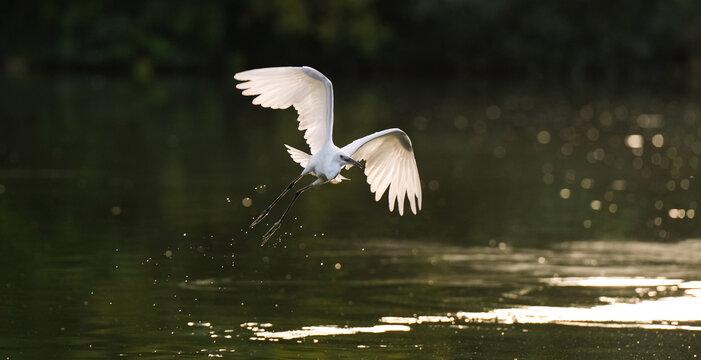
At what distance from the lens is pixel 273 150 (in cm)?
2538

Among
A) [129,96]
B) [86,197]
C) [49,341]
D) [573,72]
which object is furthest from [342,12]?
[49,341]

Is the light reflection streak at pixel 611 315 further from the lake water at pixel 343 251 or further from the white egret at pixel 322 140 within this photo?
the white egret at pixel 322 140

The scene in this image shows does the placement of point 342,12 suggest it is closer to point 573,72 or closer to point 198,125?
point 573,72

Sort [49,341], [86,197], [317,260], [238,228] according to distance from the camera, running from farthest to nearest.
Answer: [86,197] → [238,228] → [317,260] → [49,341]

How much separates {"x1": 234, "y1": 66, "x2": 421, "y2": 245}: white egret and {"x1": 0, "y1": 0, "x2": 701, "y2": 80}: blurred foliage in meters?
43.1

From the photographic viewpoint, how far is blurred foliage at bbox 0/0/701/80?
185 feet

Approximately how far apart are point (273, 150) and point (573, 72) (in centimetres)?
3611

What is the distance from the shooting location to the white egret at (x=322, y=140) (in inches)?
423

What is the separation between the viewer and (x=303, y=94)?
11133 millimetres

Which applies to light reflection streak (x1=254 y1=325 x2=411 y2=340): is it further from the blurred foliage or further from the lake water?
the blurred foliage

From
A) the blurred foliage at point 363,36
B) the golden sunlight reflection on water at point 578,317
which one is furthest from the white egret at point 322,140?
the blurred foliage at point 363,36

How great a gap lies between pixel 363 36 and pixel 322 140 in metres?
44.3

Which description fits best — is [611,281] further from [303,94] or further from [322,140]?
[303,94]

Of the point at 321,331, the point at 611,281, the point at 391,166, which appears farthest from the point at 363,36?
the point at 321,331
